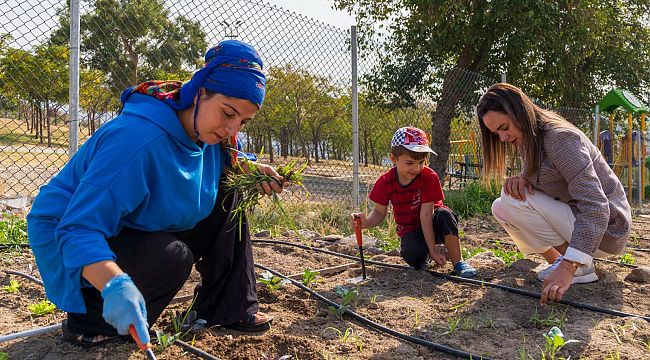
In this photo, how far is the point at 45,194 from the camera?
5.93ft

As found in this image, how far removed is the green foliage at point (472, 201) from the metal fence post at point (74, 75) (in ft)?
14.8

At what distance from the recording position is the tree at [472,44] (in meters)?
8.85

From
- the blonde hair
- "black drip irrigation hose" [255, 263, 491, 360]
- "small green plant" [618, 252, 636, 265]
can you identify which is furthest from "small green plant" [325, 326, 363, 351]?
"small green plant" [618, 252, 636, 265]

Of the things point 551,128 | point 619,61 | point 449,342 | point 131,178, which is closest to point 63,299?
point 131,178

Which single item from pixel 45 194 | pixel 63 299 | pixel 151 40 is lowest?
pixel 63 299

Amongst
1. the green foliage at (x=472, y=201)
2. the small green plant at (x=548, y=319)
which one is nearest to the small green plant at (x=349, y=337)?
the small green plant at (x=548, y=319)

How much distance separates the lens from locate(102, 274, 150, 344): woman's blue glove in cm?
134

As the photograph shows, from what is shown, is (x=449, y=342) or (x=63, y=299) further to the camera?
(x=449, y=342)

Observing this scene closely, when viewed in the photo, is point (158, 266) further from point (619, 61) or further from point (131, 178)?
point (619, 61)

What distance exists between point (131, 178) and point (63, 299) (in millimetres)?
536

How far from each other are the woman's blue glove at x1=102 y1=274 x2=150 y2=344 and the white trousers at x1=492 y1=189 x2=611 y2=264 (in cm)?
248

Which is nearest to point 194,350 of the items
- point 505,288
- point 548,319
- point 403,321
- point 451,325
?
point 403,321

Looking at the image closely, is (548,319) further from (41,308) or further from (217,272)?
(41,308)

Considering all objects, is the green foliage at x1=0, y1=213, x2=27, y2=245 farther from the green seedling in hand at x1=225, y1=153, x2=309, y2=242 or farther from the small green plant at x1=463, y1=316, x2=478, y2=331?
the small green plant at x1=463, y1=316, x2=478, y2=331
